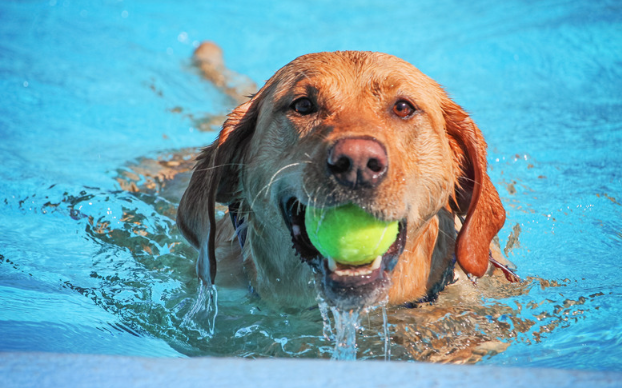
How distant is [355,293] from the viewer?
278 cm

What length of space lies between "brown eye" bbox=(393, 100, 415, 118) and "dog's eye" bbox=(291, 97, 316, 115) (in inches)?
16.2

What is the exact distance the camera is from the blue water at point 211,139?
344 cm

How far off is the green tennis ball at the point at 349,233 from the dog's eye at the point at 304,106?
64 cm

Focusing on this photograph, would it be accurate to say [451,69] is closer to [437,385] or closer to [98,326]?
[98,326]

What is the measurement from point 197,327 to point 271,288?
0.48 metres

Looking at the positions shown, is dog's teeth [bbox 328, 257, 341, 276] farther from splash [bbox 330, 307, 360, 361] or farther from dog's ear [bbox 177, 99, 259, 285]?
dog's ear [bbox 177, 99, 259, 285]

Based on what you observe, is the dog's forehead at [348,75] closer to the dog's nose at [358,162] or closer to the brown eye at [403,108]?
the brown eye at [403,108]

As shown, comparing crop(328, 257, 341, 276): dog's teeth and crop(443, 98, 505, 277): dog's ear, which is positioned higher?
crop(443, 98, 505, 277): dog's ear

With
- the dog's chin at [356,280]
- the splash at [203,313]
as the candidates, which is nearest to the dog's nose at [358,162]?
the dog's chin at [356,280]

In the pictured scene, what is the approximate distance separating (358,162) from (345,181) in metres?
0.12

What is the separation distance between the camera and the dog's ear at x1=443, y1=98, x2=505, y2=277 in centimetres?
335

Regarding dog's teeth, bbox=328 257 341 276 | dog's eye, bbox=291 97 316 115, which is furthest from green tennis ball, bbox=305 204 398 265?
dog's eye, bbox=291 97 316 115

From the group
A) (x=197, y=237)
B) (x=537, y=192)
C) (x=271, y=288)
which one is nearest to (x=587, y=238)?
(x=537, y=192)

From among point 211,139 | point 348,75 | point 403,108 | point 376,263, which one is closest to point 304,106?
point 348,75
